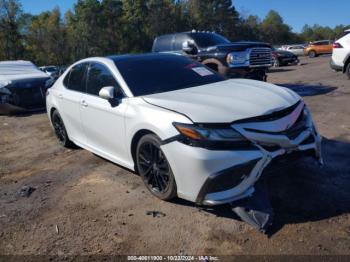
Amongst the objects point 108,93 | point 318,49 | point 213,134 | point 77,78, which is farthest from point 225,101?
point 318,49

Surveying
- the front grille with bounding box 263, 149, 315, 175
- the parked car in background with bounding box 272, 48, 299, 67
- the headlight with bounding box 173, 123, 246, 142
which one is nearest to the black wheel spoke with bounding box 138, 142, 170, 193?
the headlight with bounding box 173, 123, 246, 142

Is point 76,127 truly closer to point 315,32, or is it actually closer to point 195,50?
point 195,50

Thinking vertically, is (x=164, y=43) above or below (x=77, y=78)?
above

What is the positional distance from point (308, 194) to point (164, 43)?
33.2 ft

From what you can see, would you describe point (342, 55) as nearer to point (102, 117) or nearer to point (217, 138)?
point (102, 117)

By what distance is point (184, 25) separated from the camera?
72.2 metres

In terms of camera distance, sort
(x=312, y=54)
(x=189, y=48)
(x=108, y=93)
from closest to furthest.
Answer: (x=108, y=93), (x=189, y=48), (x=312, y=54)

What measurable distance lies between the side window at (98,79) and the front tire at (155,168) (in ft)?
3.38

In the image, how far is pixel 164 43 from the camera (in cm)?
1341

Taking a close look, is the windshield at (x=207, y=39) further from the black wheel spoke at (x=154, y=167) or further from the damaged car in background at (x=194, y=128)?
the black wheel spoke at (x=154, y=167)

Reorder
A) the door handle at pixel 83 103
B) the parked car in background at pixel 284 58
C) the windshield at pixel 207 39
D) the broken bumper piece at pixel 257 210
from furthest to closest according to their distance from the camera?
1. the parked car in background at pixel 284 58
2. the windshield at pixel 207 39
3. the door handle at pixel 83 103
4. the broken bumper piece at pixel 257 210

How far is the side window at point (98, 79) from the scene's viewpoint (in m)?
5.06

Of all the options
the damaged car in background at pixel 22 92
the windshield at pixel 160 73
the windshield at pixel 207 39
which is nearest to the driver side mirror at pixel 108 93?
the windshield at pixel 160 73

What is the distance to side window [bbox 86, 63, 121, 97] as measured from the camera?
506 cm
